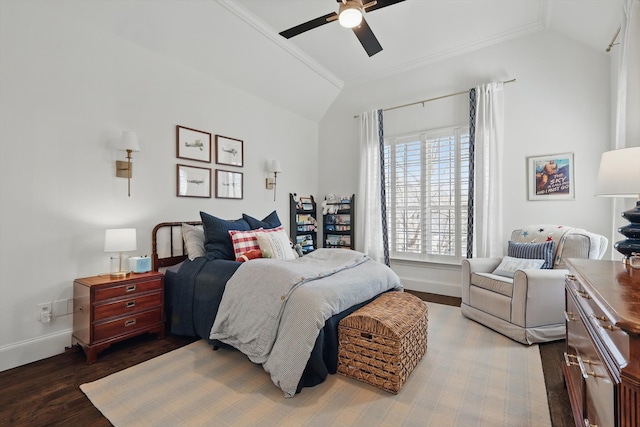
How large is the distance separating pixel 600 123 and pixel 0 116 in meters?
5.59

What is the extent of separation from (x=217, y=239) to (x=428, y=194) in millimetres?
3019

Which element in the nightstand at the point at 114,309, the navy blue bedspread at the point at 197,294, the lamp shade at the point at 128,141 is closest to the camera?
the nightstand at the point at 114,309

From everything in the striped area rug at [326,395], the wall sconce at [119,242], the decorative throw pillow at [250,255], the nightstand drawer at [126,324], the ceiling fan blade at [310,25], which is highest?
the ceiling fan blade at [310,25]

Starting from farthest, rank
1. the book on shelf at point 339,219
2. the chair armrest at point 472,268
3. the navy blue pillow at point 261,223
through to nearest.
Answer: the book on shelf at point 339,219, the navy blue pillow at point 261,223, the chair armrest at point 472,268

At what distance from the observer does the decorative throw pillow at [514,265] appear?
9.73ft

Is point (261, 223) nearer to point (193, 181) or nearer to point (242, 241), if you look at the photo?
point (242, 241)

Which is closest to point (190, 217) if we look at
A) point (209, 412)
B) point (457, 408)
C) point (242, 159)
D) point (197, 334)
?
point (242, 159)

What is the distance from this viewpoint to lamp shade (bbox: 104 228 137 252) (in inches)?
101

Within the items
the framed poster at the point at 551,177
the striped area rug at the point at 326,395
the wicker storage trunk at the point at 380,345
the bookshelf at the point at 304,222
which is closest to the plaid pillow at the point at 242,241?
the striped area rug at the point at 326,395

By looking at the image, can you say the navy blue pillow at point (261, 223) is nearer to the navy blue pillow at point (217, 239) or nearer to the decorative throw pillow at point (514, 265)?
the navy blue pillow at point (217, 239)

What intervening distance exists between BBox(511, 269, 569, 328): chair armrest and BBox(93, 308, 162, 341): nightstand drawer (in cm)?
328

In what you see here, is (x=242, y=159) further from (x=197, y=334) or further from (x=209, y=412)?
(x=209, y=412)

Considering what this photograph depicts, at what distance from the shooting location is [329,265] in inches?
109

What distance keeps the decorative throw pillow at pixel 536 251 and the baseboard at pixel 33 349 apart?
4358mm
